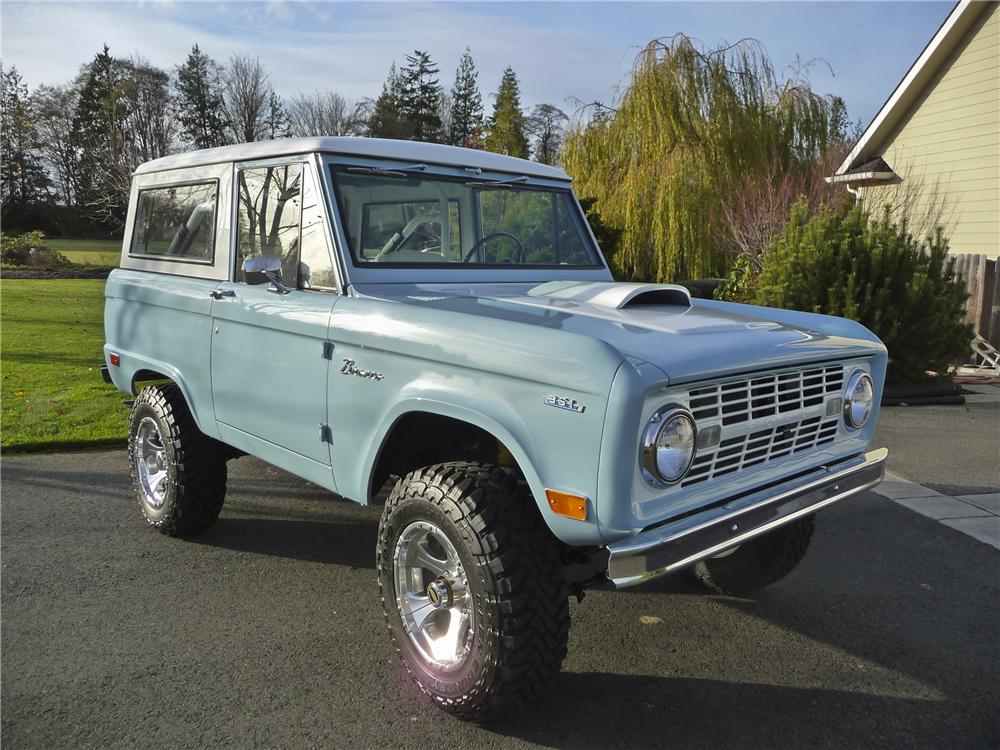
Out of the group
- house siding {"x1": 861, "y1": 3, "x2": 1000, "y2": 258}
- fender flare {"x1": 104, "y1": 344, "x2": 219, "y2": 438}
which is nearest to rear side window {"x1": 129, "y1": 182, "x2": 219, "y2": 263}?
fender flare {"x1": 104, "y1": 344, "x2": 219, "y2": 438}

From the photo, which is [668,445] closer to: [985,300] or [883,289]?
[883,289]

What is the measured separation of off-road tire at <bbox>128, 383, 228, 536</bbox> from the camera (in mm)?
4238

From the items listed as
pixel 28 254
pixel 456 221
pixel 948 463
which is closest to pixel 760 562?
pixel 456 221

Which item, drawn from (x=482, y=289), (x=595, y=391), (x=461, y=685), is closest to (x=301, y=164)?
(x=482, y=289)

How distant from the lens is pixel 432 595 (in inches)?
114

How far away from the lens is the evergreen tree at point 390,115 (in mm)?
51500

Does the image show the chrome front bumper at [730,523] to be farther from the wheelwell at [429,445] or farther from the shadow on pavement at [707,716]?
the wheelwell at [429,445]

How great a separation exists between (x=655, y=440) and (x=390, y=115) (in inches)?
2114

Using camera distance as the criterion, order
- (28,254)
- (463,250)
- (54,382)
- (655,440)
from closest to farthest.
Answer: (655,440) < (463,250) < (54,382) < (28,254)

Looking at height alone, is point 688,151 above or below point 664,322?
above

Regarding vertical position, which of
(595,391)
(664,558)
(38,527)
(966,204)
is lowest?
(38,527)

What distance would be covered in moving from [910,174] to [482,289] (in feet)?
42.2

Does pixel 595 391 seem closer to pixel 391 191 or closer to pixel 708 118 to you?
pixel 391 191

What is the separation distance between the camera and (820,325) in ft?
11.2
